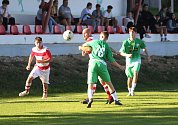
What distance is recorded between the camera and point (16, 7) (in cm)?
3338

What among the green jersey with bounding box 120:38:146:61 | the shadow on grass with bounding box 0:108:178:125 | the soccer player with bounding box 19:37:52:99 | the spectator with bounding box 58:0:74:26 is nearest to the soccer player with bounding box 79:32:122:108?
the shadow on grass with bounding box 0:108:178:125

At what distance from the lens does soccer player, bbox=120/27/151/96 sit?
22.5 meters

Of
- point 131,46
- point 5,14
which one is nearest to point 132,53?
point 131,46

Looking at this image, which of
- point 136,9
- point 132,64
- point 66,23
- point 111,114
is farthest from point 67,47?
point 111,114

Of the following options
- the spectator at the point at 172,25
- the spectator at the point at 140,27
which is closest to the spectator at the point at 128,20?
the spectator at the point at 140,27

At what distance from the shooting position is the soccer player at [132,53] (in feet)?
73.9

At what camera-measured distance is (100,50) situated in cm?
1861

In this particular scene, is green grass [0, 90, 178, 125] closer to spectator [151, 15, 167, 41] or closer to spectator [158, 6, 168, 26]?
spectator [151, 15, 167, 41]

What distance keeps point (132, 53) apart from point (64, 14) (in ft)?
34.0

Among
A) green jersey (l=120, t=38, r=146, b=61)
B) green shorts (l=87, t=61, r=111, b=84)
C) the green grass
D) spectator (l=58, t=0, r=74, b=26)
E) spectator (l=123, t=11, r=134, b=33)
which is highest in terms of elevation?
spectator (l=58, t=0, r=74, b=26)

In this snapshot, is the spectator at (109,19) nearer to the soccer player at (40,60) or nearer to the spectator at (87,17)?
the spectator at (87,17)

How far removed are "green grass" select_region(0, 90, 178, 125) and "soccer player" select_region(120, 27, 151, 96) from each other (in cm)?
116

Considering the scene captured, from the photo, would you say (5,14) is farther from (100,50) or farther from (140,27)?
(100,50)

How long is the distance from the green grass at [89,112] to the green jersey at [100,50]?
130 centimetres
